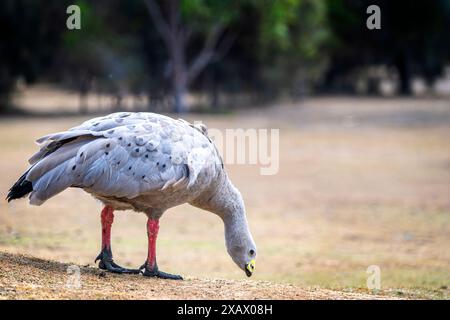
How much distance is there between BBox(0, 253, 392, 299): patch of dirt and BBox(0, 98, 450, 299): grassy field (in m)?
1.58

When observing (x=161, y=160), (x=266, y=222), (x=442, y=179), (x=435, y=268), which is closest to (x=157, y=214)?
(x=161, y=160)

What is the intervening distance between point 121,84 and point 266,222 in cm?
2632

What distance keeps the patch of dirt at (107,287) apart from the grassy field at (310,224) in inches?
62.4

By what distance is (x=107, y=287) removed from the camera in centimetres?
663

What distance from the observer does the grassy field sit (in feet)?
34.3

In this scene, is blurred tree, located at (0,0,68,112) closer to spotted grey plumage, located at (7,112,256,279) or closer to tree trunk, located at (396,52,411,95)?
tree trunk, located at (396,52,411,95)

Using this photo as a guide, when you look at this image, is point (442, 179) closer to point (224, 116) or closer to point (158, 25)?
point (224, 116)

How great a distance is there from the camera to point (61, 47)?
3778cm

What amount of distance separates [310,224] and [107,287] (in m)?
7.97

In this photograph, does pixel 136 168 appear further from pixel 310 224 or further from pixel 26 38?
pixel 26 38

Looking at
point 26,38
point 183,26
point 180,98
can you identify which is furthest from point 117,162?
point 183,26

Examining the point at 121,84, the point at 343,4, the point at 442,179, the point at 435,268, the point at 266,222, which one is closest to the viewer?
the point at 435,268

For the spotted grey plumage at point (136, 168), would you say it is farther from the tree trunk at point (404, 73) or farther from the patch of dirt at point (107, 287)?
the tree trunk at point (404, 73)
